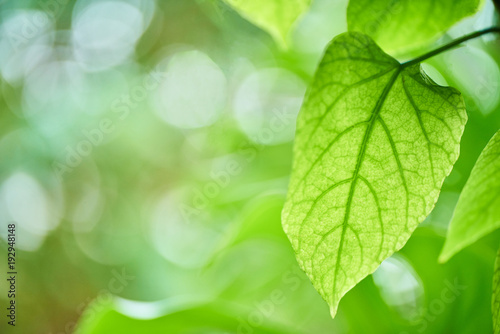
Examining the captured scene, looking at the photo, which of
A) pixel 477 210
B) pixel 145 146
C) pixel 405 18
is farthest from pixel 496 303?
pixel 145 146

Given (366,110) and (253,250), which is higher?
(366,110)

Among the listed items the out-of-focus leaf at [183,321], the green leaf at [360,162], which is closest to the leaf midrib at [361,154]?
the green leaf at [360,162]

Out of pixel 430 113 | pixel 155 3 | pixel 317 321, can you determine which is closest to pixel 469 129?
pixel 430 113

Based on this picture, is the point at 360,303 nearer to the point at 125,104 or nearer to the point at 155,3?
the point at 125,104

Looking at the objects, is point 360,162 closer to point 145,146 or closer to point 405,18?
point 405,18

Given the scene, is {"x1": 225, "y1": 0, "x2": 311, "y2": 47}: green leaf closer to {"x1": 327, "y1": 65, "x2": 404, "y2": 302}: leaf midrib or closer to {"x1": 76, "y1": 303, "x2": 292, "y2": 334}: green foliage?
{"x1": 327, "y1": 65, "x2": 404, "y2": 302}: leaf midrib

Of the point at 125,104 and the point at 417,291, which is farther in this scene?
the point at 125,104
